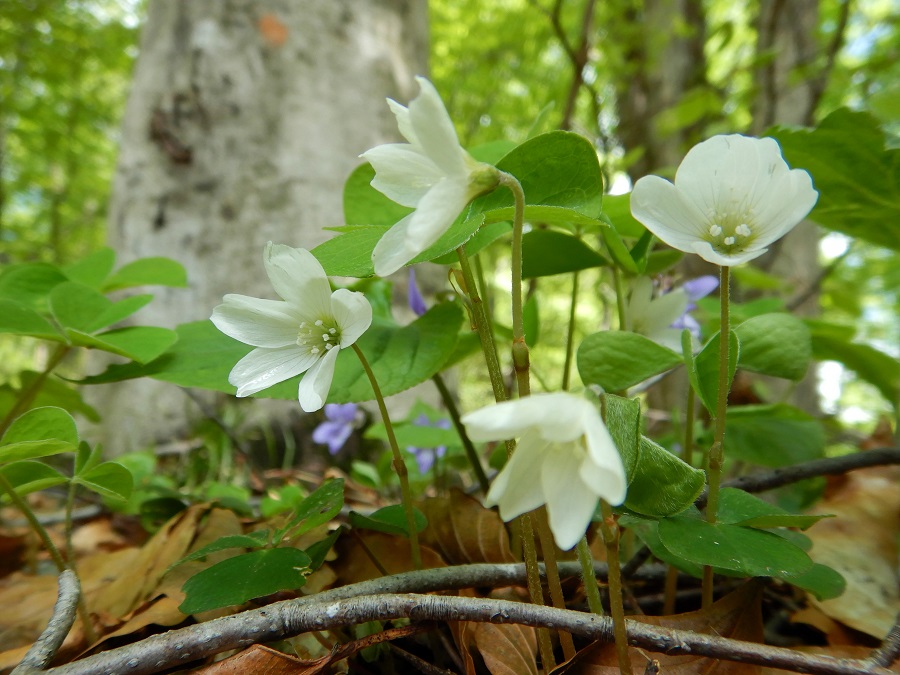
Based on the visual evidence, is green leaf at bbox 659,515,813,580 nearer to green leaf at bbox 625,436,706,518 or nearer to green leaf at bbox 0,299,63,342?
green leaf at bbox 625,436,706,518

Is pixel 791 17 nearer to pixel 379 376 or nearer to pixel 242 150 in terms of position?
pixel 242 150

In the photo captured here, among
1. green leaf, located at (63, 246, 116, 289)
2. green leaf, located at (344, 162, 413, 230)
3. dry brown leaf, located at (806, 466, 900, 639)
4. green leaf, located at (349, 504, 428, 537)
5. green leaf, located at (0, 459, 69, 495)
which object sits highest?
green leaf, located at (63, 246, 116, 289)

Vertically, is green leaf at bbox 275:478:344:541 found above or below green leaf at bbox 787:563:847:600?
above

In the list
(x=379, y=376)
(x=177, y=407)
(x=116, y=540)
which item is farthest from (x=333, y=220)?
(x=379, y=376)

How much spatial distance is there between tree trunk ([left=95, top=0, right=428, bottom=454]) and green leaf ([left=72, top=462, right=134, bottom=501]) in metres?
1.48

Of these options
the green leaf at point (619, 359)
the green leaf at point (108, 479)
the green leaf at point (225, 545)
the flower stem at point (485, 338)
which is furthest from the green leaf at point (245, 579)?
the green leaf at point (619, 359)

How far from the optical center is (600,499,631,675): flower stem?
55cm

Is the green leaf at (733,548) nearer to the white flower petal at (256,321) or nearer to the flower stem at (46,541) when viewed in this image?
the white flower petal at (256,321)

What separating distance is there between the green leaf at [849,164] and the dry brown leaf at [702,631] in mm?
790

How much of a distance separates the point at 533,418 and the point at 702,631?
1.67 ft

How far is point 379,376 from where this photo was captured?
920mm

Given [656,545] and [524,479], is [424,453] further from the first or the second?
[524,479]

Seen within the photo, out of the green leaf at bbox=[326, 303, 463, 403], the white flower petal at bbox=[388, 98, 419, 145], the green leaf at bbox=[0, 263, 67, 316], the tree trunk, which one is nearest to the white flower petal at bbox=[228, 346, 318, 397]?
the green leaf at bbox=[326, 303, 463, 403]

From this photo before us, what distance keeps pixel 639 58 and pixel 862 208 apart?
373 cm
